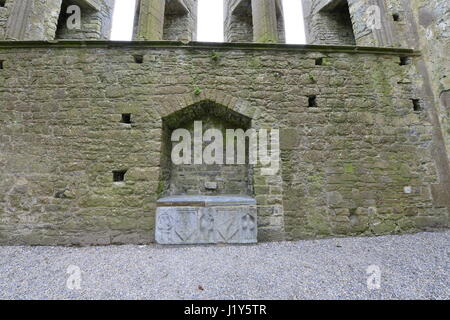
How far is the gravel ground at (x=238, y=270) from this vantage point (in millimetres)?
1835

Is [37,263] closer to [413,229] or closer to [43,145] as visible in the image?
[43,145]

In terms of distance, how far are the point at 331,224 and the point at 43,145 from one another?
5.00m

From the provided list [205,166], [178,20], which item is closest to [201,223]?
[205,166]

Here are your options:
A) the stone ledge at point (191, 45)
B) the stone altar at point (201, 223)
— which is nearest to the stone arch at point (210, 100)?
the stone ledge at point (191, 45)

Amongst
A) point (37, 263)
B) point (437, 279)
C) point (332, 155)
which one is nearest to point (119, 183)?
point (37, 263)

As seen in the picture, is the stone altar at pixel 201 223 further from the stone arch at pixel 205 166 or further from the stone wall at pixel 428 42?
the stone wall at pixel 428 42

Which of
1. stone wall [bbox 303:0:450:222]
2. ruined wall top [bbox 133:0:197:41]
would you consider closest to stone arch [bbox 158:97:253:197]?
stone wall [bbox 303:0:450:222]

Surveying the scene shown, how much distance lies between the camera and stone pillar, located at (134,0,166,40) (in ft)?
14.5

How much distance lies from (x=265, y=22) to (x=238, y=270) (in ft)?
17.4

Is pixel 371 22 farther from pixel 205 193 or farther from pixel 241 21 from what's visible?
pixel 205 193

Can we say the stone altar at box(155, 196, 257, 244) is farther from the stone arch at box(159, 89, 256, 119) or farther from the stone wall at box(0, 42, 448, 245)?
the stone arch at box(159, 89, 256, 119)

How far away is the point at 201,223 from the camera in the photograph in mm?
3018

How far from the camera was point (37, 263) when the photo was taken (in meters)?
2.51

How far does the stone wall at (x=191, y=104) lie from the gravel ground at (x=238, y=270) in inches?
16.3
